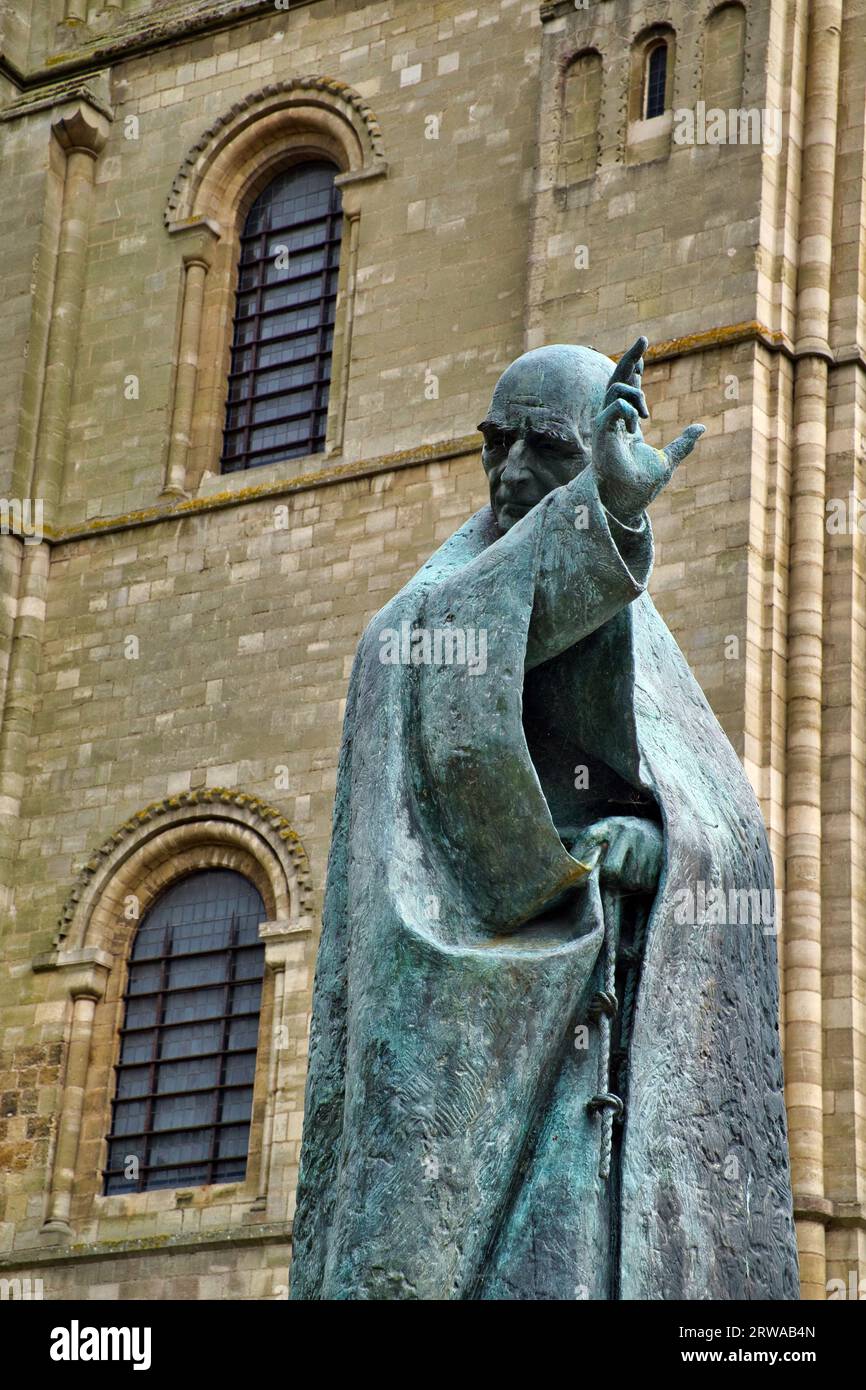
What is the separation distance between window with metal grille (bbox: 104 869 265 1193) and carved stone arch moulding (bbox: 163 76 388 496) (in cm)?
370

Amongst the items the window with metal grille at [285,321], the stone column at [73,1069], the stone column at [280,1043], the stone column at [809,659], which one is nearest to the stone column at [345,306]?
the window with metal grille at [285,321]

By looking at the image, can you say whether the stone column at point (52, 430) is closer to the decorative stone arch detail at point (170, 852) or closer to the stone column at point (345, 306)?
the decorative stone arch detail at point (170, 852)

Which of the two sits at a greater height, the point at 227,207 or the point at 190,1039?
Result: the point at 227,207

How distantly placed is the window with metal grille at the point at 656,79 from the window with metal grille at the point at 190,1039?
6577mm

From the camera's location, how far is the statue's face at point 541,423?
15.9 feet

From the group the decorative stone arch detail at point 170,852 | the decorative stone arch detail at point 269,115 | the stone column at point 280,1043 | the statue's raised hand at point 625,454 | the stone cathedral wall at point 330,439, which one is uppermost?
the decorative stone arch detail at point 269,115

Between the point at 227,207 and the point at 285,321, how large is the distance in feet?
4.26

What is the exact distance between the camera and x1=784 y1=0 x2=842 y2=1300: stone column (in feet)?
60.6

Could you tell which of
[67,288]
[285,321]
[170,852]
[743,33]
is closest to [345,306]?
[285,321]

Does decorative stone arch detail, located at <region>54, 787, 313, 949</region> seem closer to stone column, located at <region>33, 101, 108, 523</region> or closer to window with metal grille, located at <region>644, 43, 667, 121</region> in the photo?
stone column, located at <region>33, 101, 108, 523</region>

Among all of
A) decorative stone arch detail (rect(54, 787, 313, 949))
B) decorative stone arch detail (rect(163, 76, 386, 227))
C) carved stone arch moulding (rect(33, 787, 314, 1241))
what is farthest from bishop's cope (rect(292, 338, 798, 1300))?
decorative stone arch detail (rect(163, 76, 386, 227))

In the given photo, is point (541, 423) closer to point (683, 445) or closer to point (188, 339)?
point (683, 445)

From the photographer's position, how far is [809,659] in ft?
65.7
